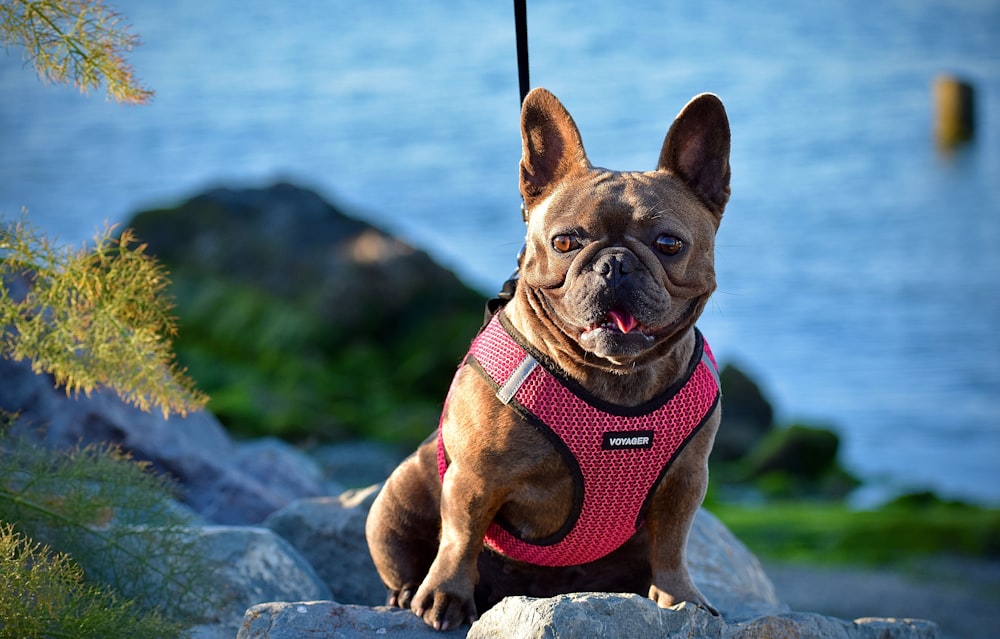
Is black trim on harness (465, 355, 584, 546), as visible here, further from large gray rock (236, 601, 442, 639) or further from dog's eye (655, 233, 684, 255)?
dog's eye (655, 233, 684, 255)

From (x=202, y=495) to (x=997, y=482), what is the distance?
1134 centimetres

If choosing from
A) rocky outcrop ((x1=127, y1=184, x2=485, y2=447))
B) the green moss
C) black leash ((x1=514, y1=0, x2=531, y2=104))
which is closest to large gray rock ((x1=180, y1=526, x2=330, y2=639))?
black leash ((x1=514, y1=0, x2=531, y2=104))

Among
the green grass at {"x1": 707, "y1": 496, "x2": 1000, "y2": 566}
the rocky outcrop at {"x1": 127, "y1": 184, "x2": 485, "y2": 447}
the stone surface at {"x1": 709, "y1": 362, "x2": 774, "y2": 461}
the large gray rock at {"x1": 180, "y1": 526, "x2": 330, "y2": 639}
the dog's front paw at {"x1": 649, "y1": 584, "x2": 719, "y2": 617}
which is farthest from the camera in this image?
the stone surface at {"x1": 709, "y1": 362, "x2": 774, "y2": 461}

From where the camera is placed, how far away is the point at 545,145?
5.11 metres

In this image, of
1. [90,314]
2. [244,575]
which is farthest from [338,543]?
[90,314]

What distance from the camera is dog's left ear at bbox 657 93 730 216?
16.2 ft

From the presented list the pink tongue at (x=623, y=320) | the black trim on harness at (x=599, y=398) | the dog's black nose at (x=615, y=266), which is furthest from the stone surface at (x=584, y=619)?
the dog's black nose at (x=615, y=266)

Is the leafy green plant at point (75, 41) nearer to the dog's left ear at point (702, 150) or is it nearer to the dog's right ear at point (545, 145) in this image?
the dog's right ear at point (545, 145)

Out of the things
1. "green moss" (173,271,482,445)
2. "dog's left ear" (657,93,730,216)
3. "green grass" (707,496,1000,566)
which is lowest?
"green grass" (707,496,1000,566)

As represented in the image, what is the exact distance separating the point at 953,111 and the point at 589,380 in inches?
962

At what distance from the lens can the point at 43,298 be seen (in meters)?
6.07

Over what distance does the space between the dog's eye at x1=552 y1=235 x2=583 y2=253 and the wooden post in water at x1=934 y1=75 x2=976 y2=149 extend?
24359mm

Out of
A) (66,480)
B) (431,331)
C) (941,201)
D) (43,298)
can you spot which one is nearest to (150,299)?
(43,298)

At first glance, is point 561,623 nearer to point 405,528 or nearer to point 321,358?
point 405,528
